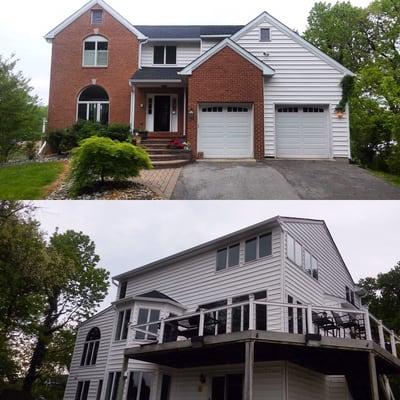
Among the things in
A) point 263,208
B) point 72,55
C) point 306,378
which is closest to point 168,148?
point 263,208

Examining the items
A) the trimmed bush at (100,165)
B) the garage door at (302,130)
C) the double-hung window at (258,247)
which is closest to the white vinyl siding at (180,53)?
the garage door at (302,130)

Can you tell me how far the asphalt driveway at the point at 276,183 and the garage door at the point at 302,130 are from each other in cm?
188

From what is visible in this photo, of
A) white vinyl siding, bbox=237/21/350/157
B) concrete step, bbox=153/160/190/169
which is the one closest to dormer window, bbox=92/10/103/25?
white vinyl siding, bbox=237/21/350/157

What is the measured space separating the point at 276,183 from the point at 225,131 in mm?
4175

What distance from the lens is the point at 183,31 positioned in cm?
1362

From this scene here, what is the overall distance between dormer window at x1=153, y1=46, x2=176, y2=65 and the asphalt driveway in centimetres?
590

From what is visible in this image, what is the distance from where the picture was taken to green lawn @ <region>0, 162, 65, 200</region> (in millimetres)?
7598

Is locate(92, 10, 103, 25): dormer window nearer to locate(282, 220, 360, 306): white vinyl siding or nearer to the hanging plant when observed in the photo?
the hanging plant

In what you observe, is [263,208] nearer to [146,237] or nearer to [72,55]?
[72,55]

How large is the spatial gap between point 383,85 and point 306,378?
30.2 feet

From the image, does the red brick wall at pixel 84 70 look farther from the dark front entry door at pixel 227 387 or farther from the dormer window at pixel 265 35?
the dark front entry door at pixel 227 387

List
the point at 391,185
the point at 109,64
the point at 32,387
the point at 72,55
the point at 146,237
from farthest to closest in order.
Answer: the point at 32,387, the point at 146,237, the point at 109,64, the point at 72,55, the point at 391,185

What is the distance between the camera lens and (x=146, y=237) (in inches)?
673

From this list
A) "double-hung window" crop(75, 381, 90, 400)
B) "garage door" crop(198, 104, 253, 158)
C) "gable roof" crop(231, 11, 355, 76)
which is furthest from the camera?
"double-hung window" crop(75, 381, 90, 400)
